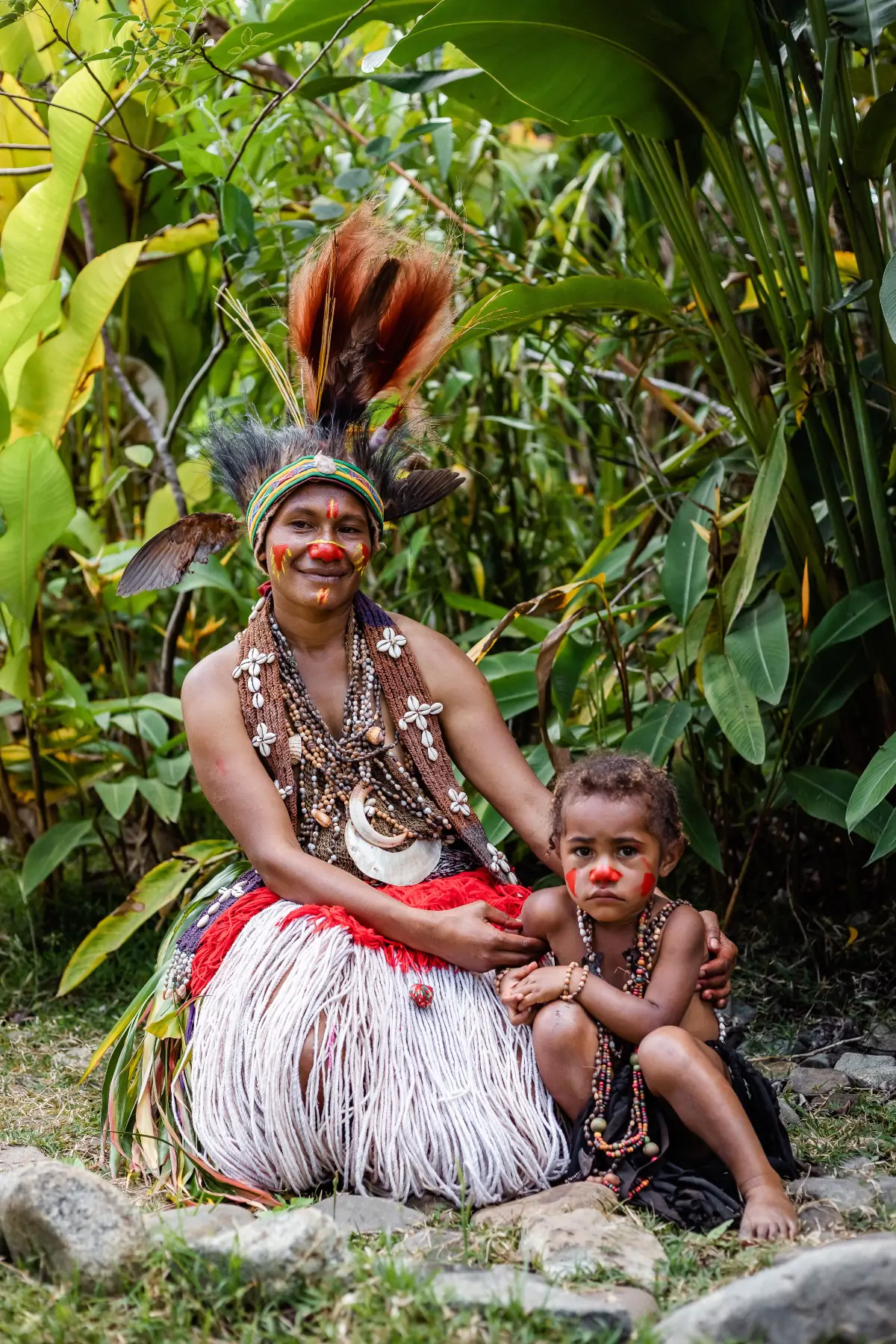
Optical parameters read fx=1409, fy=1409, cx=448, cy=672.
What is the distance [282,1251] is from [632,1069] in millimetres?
616

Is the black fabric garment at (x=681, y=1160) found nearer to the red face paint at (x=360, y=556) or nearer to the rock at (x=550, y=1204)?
the rock at (x=550, y=1204)

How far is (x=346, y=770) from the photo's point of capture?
236cm

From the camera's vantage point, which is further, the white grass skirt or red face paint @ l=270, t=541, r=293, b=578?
red face paint @ l=270, t=541, r=293, b=578

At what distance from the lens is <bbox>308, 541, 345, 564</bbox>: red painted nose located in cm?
226

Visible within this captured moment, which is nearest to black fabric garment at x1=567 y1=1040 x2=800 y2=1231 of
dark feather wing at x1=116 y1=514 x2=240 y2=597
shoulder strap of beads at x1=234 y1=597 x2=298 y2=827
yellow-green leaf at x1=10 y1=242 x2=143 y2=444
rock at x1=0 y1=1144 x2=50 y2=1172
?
shoulder strap of beads at x1=234 y1=597 x2=298 y2=827

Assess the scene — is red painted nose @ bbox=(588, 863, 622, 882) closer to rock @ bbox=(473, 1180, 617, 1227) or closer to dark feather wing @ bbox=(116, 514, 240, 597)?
rock @ bbox=(473, 1180, 617, 1227)

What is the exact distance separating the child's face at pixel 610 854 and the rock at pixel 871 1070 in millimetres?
771

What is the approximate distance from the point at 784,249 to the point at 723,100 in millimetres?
289

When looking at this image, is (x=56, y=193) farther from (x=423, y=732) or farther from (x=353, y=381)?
(x=423, y=732)

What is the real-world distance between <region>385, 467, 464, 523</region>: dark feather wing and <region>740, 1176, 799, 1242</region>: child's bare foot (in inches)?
49.0

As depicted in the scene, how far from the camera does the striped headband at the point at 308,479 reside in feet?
7.52

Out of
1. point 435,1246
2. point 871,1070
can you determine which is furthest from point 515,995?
point 871,1070


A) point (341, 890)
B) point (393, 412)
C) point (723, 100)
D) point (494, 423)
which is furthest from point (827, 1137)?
point (494, 423)

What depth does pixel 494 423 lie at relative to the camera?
3.77 m
